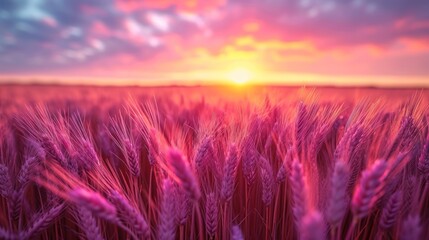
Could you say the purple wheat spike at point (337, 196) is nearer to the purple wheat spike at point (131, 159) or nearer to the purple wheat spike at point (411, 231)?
the purple wheat spike at point (411, 231)

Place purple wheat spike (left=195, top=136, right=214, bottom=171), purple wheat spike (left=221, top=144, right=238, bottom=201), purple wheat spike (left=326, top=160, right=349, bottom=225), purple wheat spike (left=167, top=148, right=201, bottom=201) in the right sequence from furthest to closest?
purple wheat spike (left=195, top=136, right=214, bottom=171), purple wheat spike (left=221, top=144, right=238, bottom=201), purple wheat spike (left=167, top=148, right=201, bottom=201), purple wheat spike (left=326, top=160, right=349, bottom=225)

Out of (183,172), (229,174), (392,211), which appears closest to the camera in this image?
(183,172)

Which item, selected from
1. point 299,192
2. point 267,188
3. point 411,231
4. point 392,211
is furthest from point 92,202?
point 392,211

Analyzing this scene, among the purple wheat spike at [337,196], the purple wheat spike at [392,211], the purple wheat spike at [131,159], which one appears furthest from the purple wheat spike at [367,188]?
the purple wheat spike at [131,159]

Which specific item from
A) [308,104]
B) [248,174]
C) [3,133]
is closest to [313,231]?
[248,174]

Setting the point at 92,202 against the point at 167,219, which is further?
the point at 167,219

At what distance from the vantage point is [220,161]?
53.2 inches

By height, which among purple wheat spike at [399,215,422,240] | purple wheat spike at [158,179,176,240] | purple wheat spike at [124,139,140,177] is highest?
purple wheat spike at [124,139,140,177]

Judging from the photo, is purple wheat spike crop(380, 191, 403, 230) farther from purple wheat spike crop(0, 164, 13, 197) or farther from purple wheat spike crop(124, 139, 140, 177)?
purple wheat spike crop(0, 164, 13, 197)

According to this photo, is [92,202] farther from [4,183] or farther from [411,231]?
[411,231]

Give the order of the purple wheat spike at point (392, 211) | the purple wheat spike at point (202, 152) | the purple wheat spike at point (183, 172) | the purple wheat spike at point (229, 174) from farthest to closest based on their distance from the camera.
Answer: the purple wheat spike at point (202, 152) < the purple wheat spike at point (229, 174) < the purple wheat spike at point (392, 211) < the purple wheat spike at point (183, 172)

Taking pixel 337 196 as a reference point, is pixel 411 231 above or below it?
below

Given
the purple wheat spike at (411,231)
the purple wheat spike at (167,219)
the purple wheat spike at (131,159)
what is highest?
the purple wheat spike at (131,159)

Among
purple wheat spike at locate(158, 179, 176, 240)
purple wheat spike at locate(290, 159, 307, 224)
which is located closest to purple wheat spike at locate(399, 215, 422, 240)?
purple wheat spike at locate(290, 159, 307, 224)
